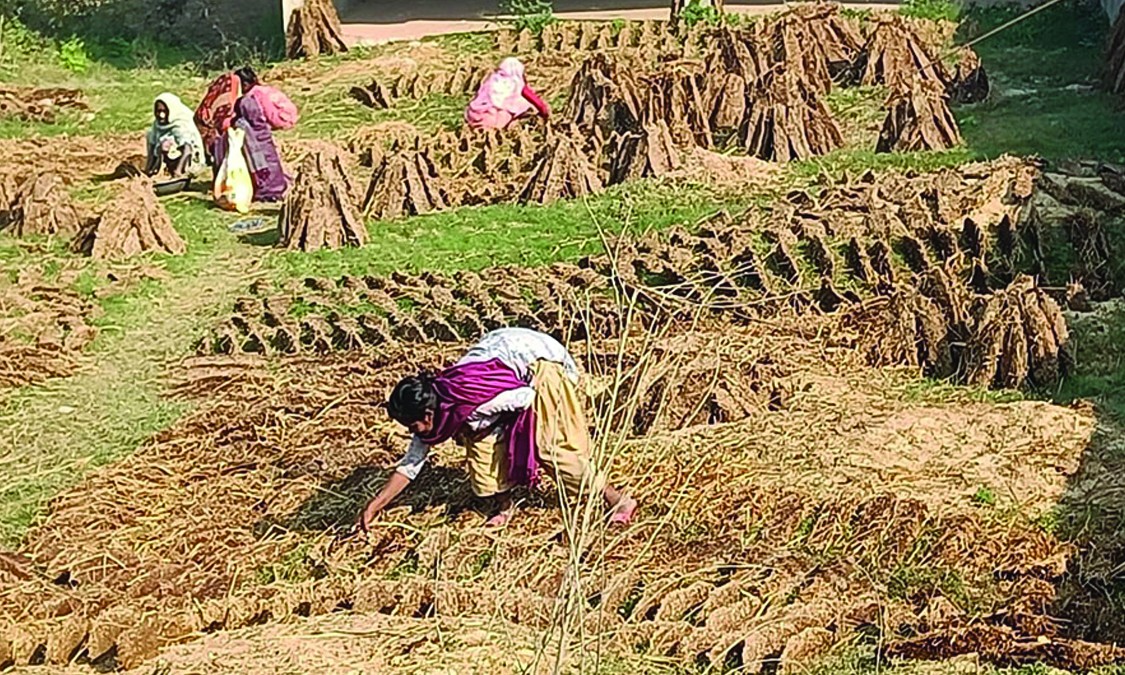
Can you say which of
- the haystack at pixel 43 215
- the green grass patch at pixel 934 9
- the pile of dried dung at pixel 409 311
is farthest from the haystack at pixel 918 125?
the haystack at pixel 43 215

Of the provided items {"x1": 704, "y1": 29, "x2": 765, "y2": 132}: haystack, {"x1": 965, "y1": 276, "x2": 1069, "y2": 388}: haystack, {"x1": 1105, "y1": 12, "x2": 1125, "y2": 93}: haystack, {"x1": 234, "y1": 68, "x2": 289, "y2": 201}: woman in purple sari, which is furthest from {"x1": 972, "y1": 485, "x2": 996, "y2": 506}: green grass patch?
{"x1": 234, "y1": 68, "x2": 289, "y2": 201}: woman in purple sari

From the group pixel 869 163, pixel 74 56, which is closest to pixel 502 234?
pixel 869 163

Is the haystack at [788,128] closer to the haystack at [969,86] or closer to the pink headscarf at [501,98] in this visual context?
the haystack at [969,86]

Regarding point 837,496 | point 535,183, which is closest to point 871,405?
point 837,496

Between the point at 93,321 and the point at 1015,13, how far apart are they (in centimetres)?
894

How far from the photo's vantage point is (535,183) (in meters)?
11.0

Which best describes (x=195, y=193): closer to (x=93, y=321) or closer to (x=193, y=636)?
(x=93, y=321)

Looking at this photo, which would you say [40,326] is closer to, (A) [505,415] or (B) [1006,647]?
(A) [505,415]

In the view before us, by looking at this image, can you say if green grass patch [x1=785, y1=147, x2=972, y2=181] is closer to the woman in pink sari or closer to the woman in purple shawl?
the woman in pink sari

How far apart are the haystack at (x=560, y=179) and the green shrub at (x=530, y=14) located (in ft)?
15.3

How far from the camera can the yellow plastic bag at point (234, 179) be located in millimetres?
11320

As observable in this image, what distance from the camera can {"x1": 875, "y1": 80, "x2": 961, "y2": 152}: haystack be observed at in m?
11.1

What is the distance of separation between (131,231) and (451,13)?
7.26 m

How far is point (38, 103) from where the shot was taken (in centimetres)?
1474
